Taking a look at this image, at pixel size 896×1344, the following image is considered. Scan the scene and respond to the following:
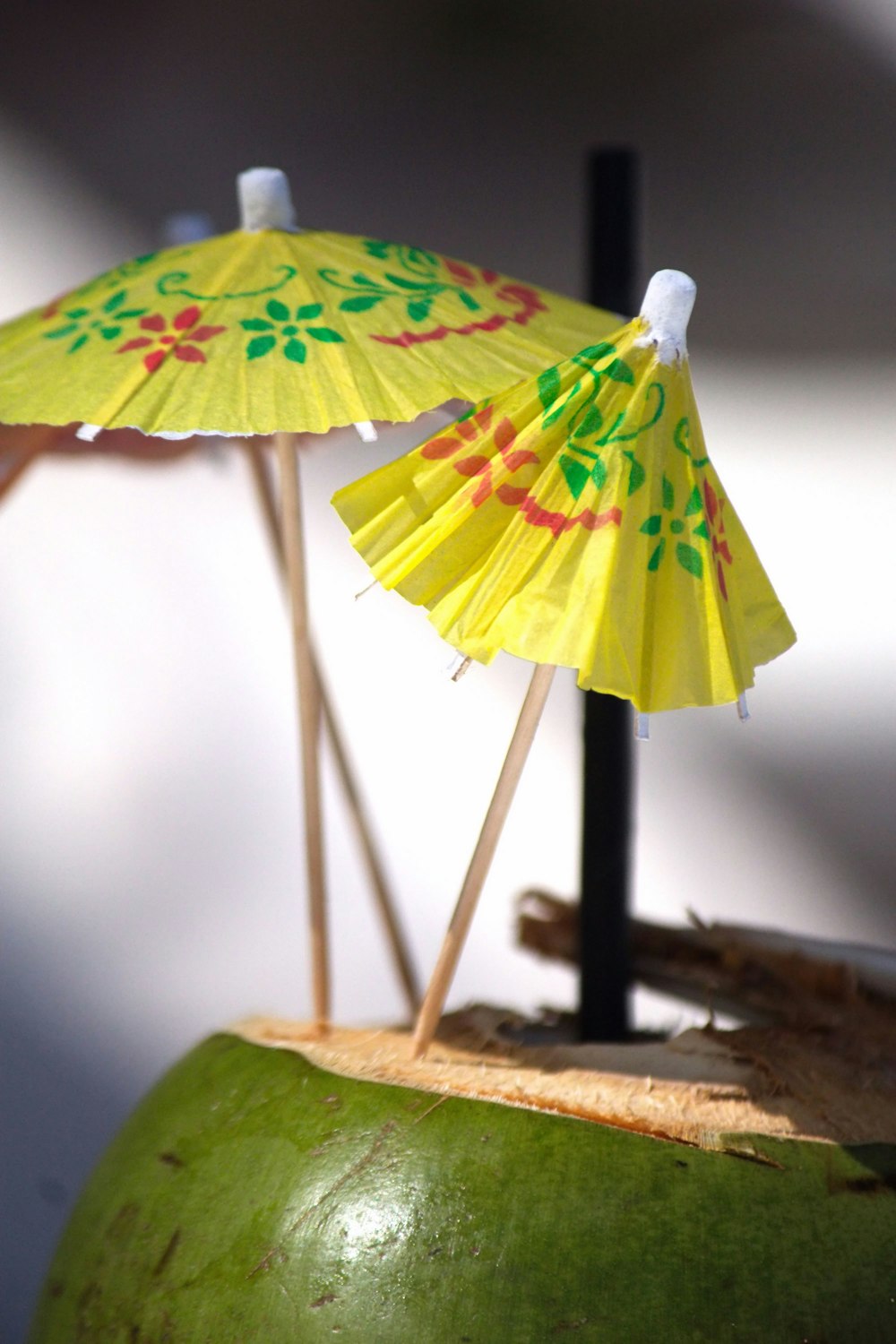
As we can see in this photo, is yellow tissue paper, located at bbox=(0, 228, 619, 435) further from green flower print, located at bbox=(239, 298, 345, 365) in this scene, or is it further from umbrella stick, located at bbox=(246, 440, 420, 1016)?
umbrella stick, located at bbox=(246, 440, 420, 1016)

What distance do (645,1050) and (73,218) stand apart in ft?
3.61

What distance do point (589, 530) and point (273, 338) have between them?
162 mm

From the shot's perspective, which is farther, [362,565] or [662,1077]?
[362,565]

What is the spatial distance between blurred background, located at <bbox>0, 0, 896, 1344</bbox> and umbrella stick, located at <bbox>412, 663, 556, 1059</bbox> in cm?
70

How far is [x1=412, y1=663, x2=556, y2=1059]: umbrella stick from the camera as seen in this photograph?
500 millimetres

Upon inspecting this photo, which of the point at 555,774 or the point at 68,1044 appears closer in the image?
the point at 68,1044

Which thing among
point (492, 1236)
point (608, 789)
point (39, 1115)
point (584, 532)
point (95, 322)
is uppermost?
point (95, 322)

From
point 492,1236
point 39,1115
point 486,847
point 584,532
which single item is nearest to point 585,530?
point 584,532

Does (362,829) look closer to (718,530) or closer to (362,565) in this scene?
(718,530)

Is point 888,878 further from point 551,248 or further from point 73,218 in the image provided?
point 73,218

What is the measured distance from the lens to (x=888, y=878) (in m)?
1.36

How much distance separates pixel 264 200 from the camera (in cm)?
60

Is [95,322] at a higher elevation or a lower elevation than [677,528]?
higher

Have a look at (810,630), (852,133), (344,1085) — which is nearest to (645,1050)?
(344,1085)
